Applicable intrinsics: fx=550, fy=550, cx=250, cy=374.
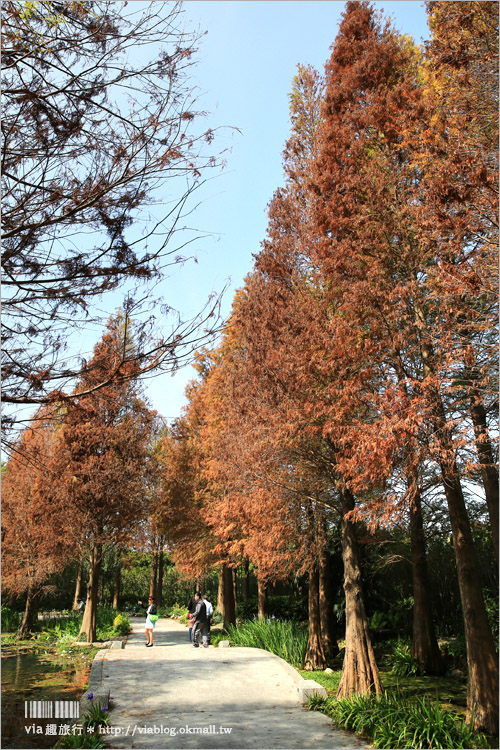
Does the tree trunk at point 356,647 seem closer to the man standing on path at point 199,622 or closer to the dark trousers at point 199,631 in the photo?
the man standing on path at point 199,622

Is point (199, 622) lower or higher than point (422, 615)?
lower

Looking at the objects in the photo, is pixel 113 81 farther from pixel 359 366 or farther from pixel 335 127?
pixel 335 127

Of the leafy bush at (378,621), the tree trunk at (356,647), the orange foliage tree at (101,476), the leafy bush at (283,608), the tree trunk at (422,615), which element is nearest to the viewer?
the tree trunk at (356,647)

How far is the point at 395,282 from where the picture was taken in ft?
28.3

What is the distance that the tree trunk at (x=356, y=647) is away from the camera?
886cm

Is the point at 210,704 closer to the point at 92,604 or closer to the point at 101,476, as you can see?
the point at 101,476

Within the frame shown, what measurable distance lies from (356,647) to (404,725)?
100 inches

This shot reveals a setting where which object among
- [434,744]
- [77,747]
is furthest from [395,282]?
[77,747]

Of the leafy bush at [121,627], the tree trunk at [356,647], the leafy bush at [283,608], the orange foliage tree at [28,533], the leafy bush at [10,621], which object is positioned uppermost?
the orange foliage tree at [28,533]

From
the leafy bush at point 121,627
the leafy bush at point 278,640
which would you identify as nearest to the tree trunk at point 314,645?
the leafy bush at point 278,640

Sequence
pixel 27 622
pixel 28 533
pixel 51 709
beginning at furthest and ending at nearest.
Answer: pixel 27 622
pixel 28 533
pixel 51 709

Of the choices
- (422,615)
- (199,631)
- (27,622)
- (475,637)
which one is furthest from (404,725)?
(27,622)

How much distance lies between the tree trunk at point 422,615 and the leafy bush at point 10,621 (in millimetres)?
16294

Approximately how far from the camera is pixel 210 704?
838cm
